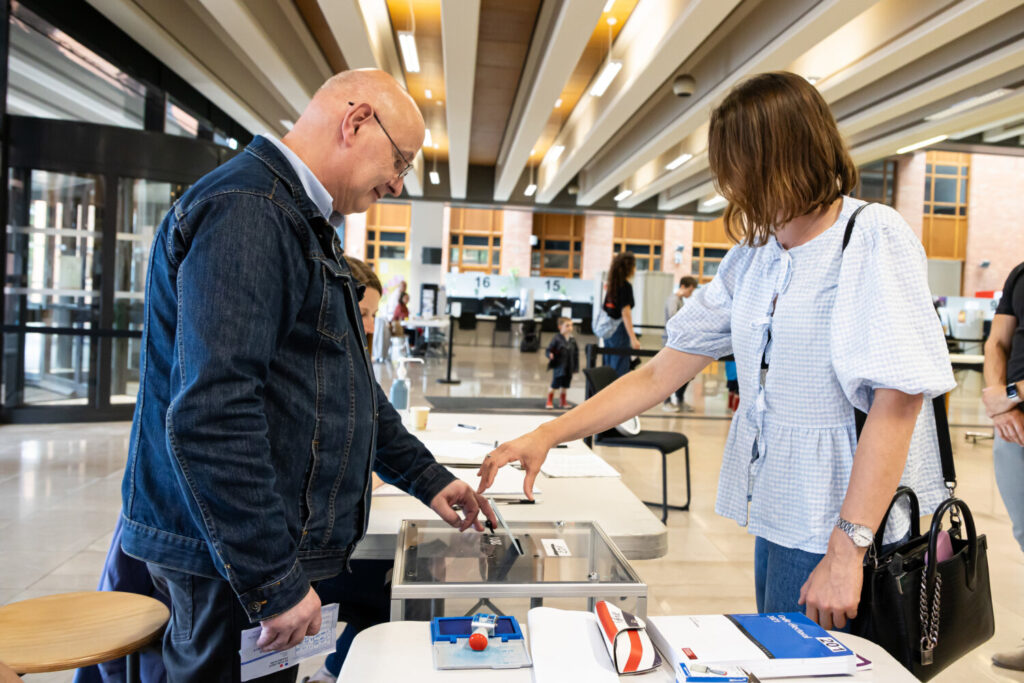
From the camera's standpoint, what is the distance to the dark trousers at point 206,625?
3.34 feet

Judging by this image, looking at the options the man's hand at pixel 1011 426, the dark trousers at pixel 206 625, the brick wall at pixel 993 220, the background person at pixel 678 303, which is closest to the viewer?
the dark trousers at pixel 206 625

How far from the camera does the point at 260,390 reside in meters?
0.97

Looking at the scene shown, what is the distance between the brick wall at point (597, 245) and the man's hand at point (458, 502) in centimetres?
2251

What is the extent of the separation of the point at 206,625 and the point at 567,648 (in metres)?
0.52

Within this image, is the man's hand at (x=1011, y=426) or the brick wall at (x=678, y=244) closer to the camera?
the man's hand at (x=1011, y=426)

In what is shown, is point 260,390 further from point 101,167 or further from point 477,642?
point 101,167

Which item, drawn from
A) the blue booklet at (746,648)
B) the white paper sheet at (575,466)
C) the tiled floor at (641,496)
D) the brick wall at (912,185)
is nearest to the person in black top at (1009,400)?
the tiled floor at (641,496)

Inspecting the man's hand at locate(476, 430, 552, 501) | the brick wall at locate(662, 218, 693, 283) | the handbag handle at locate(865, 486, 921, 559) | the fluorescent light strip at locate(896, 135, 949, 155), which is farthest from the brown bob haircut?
the brick wall at locate(662, 218, 693, 283)

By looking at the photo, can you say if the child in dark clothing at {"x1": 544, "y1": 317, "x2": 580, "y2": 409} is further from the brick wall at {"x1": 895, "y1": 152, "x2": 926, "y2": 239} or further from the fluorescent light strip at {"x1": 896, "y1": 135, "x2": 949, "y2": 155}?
the brick wall at {"x1": 895, "y1": 152, "x2": 926, "y2": 239}

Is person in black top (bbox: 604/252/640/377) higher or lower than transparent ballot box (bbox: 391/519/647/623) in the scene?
higher

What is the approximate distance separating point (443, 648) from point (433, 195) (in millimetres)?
15167

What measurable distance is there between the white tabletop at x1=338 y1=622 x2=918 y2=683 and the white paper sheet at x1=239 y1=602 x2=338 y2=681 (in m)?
0.15

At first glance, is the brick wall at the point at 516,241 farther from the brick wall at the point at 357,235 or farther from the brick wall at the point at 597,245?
the brick wall at the point at 357,235

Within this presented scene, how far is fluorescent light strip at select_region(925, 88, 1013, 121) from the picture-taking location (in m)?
7.87
